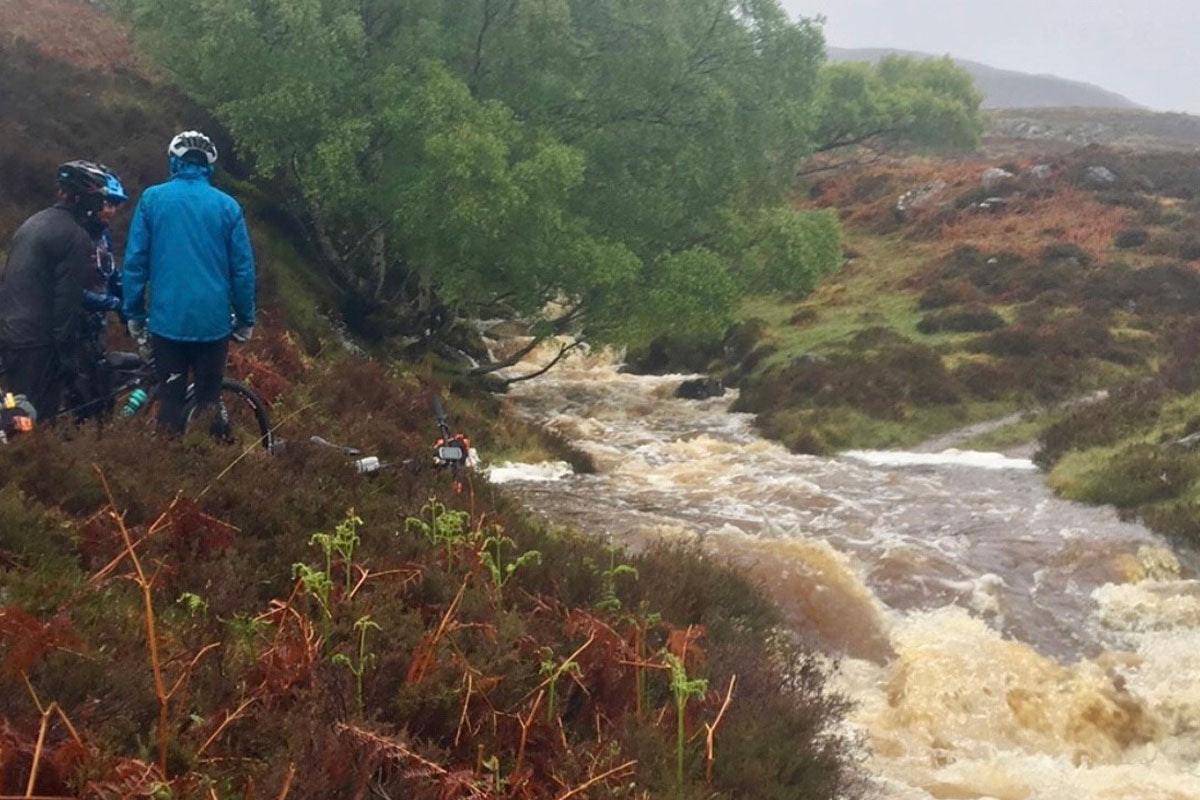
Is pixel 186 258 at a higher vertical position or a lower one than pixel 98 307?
higher

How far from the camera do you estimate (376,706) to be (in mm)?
4180

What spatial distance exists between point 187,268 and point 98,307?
1.13 m

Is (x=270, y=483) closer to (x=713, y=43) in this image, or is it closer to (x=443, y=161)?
(x=443, y=161)

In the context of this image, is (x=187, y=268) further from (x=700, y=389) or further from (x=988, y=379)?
(x=988, y=379)

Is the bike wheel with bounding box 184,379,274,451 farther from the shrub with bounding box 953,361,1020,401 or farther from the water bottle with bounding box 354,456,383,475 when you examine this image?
the shrub with bounding box 953,361,1020,401

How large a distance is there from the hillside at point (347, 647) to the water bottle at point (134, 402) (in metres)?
0.25

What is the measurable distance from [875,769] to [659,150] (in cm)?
1286

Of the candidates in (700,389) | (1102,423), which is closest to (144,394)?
(1102,423)

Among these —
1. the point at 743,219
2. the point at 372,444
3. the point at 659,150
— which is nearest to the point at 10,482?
the point at 372,444

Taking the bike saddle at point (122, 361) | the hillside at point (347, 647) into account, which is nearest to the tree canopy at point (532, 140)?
the bike saddle at point (122, 361)

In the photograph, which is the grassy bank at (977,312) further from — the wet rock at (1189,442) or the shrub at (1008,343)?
the wet rock at (1189,442)

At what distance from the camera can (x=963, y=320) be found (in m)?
22.0

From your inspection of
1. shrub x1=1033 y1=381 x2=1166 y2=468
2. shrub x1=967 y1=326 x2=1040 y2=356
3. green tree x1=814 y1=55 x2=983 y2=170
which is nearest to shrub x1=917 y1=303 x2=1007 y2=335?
shrub x1=967 y1=326 x2=1040 y2=356

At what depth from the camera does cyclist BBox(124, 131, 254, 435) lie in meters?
6.01
